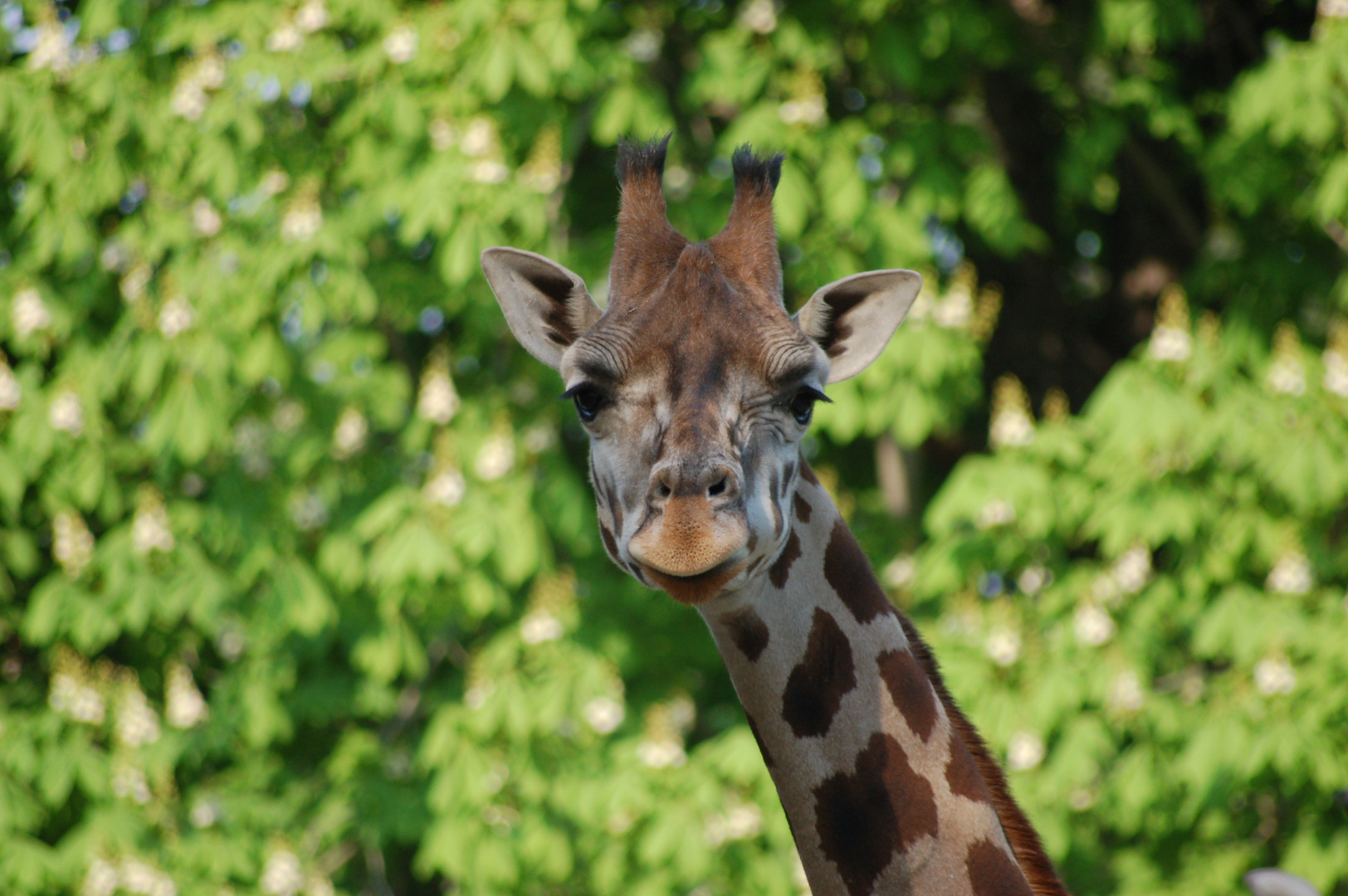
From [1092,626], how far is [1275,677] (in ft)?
2.67

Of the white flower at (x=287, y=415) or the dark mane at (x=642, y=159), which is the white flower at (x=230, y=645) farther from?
the dark mane at (x=642, y=159)

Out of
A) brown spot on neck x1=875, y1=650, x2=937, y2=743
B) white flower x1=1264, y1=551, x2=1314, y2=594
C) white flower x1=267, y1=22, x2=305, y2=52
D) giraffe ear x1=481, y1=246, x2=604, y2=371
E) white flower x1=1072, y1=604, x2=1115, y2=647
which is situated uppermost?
giraffe ear x1=481, y1=246, x2=604, y2=371

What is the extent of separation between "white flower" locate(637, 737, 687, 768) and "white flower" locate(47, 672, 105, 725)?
3.01 metres

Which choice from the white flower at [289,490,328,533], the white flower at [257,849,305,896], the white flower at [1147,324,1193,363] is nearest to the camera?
the white flower at [1147,324,1193,363]

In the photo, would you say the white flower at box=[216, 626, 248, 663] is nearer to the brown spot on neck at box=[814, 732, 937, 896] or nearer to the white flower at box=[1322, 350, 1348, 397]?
the brown spot on neck at box=[814, 732, 937, 896]

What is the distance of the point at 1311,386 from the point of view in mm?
5441

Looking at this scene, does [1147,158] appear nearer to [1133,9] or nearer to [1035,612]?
[1133,9]

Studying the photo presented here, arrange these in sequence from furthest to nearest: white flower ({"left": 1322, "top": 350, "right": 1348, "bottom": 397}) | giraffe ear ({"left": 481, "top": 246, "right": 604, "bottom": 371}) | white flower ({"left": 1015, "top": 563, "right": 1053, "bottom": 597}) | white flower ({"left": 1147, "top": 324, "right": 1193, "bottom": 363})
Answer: white flower ({"left": 1015, "top": 563, "right": 1053, "bottom": 597}) → white flower ({"left": 1147, "top": 324, "right": 1193, "bottom": 363}) → white flower ({"left": 1322, "top": 350, "right": 1348, "bottom": 397}) → giraffe ear ({"left": 481, "top": 246, "right": 604, "bottom": 371})

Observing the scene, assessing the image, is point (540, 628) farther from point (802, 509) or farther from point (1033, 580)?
point (802, 509)

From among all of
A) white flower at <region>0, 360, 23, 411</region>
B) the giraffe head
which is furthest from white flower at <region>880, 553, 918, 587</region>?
white flower at <region>0, 360, 23, 411</region>

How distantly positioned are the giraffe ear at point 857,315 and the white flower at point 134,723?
5133 mm

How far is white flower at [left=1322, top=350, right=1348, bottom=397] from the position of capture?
209 inches

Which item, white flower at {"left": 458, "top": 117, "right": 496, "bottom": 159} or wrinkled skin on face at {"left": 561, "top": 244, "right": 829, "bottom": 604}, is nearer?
wrinkled skin on face at {"left": 561, "top": 244, "right": 829, "bottom": 604}

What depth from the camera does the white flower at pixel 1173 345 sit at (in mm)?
5539
